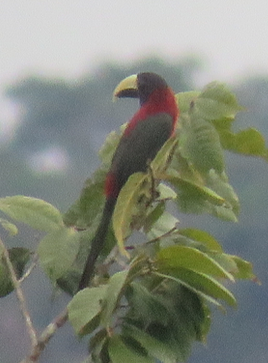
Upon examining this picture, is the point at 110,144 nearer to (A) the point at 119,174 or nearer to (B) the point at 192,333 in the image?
(A) the point at 119,174

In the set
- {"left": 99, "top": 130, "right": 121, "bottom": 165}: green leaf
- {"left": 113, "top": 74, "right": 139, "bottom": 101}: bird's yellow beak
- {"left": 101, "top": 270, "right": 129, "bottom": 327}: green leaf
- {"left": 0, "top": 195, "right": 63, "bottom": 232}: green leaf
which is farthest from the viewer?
{"left": 113, "top": 74, "right": 139, "bottom": 101}: bird's yellow beak

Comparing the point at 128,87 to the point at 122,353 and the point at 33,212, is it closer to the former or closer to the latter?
the point at 33,212

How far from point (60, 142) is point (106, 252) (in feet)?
2.83

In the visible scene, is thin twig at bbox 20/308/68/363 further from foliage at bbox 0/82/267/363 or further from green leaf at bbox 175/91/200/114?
green leaf at bbox 175/91/200/114

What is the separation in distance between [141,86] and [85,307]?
1.21 ft

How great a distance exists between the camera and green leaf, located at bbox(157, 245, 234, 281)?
1.62ft

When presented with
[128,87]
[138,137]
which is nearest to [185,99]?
[138,137]

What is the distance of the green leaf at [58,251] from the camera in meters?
0.55

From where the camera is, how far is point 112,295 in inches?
19.1

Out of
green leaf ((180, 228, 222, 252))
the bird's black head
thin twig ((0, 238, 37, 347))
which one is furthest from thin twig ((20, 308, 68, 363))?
the bird's black head

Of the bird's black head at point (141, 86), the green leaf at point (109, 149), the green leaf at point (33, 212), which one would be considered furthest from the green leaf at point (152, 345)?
the bird's black head at point (141, 86)

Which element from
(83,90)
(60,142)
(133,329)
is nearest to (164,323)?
(133,329)

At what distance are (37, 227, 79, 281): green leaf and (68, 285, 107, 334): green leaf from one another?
5 cm

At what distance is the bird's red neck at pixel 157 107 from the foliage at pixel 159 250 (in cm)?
9
